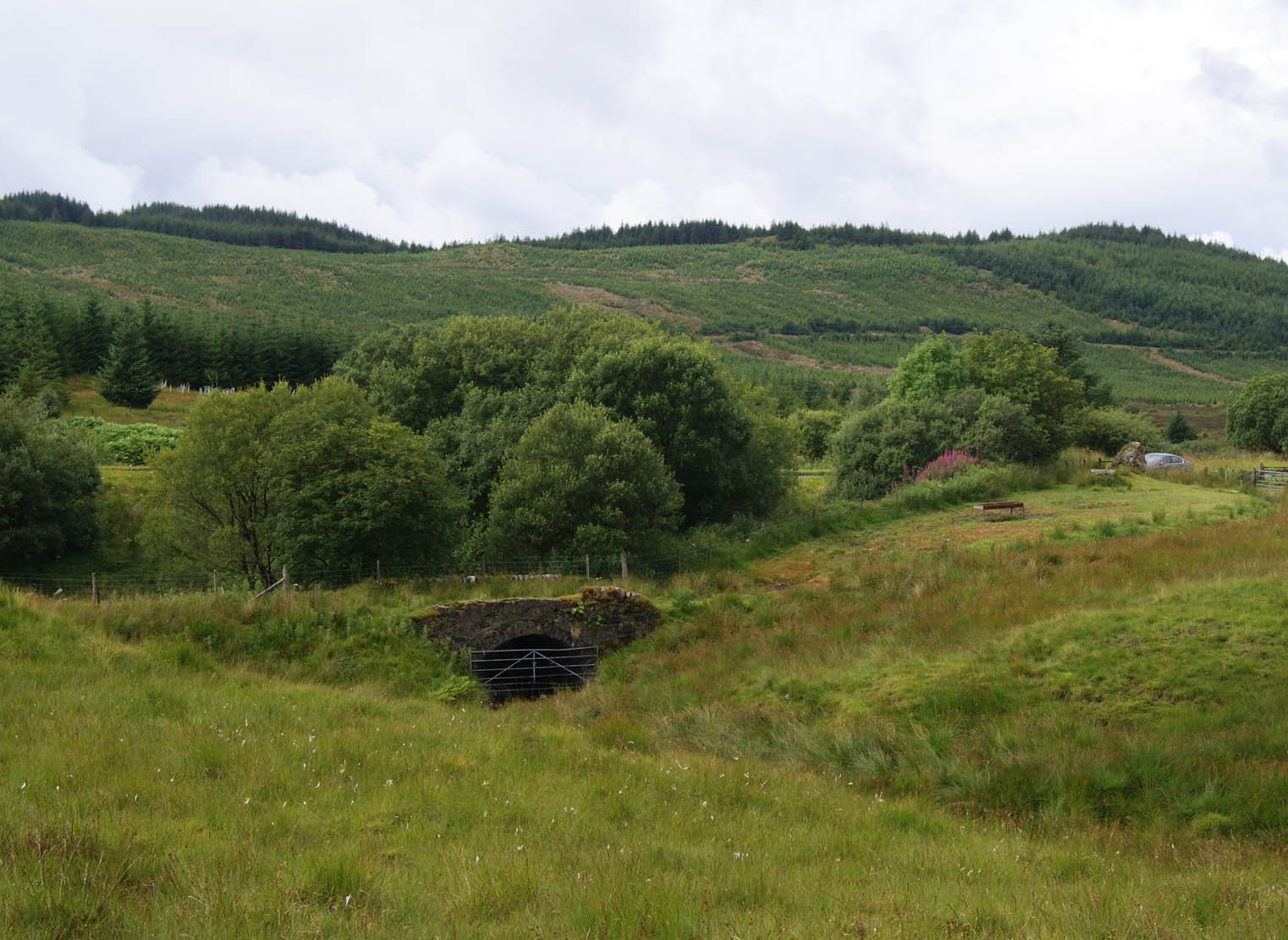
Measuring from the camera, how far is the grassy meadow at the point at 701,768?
16.7 feet

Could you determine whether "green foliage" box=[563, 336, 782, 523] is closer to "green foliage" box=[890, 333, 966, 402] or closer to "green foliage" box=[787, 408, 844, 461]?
"green foliage" box=[890, 333, 966, 402]

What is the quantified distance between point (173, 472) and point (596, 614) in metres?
17.8

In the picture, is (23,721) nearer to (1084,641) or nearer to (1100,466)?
(1084,641)

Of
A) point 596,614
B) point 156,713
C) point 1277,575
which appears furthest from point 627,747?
point 1277,575

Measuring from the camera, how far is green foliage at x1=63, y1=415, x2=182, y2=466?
44.9 metres

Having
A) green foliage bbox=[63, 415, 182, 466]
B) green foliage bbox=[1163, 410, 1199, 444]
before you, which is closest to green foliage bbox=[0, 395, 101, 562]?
green foliage bbox=[63, 415, 182, 466]

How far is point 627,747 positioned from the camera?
1134cm

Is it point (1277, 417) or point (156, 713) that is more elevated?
point (1277, 417)

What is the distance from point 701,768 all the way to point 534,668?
37.6 feet

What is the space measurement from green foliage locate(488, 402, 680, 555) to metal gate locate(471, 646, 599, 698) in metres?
4.95

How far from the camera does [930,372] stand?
5175 centimetres

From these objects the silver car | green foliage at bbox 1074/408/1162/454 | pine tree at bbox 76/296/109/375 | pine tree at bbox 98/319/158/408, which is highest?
pine tree at bbox 76/296/109/375

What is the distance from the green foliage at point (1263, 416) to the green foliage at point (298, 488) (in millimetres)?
62065

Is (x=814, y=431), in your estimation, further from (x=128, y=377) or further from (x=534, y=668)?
(x=534, y=668)
